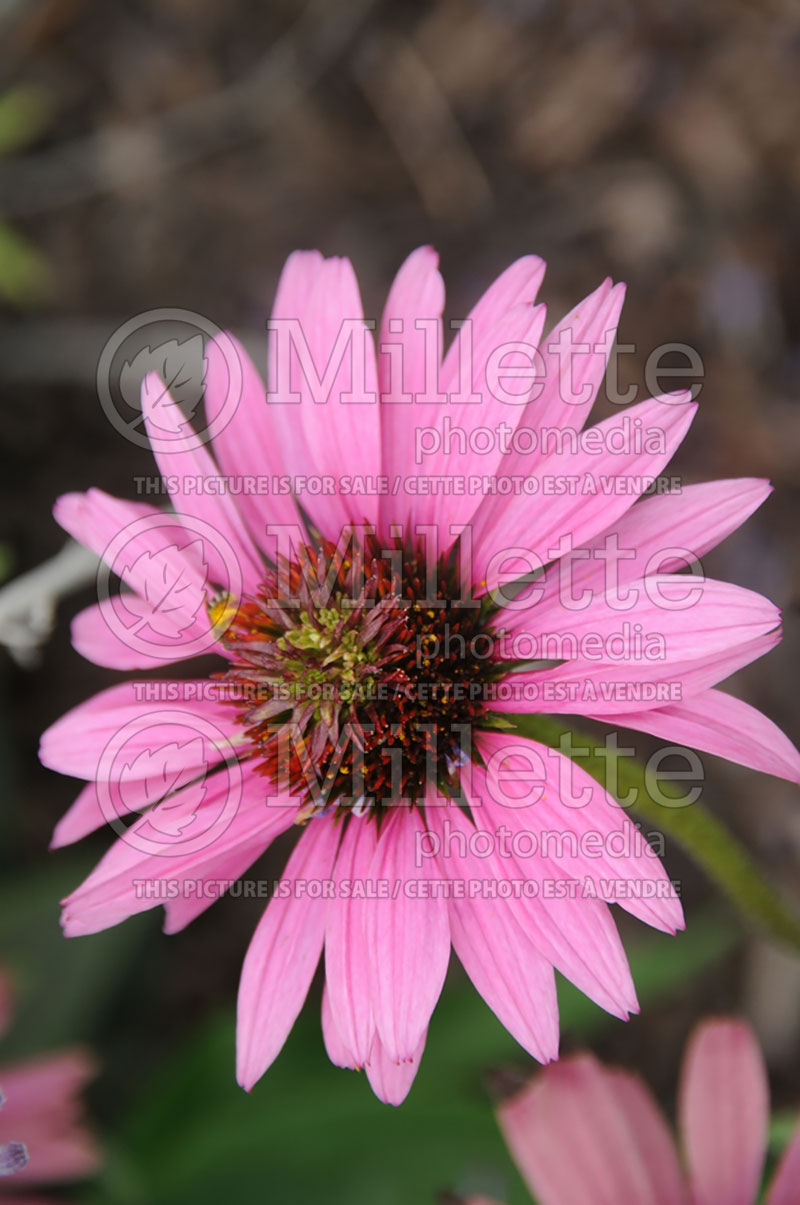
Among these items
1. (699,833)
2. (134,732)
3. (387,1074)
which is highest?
(134,732)

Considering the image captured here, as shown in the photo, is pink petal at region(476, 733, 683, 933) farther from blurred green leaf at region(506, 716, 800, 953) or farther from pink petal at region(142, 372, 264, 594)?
pink petal at region(142, 372, 264, 594)

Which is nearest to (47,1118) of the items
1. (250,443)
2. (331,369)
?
(250,443)

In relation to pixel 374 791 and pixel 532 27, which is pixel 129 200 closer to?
pixel 532 27

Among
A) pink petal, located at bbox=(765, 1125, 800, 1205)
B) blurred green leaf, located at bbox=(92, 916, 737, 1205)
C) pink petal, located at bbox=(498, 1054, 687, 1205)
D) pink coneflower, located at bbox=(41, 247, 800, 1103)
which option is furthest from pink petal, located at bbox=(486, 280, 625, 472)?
blurred green leaf, located at bbox=(92, 916, 737, 1205)

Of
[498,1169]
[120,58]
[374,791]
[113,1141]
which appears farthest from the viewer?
[120,58]

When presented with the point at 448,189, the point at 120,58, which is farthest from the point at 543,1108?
the point at 120,58

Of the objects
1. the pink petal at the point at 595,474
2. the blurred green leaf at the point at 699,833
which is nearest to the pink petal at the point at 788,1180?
the blurred green leaf at the point at 699,833

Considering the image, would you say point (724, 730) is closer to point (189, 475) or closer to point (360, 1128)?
point (189, 475)
